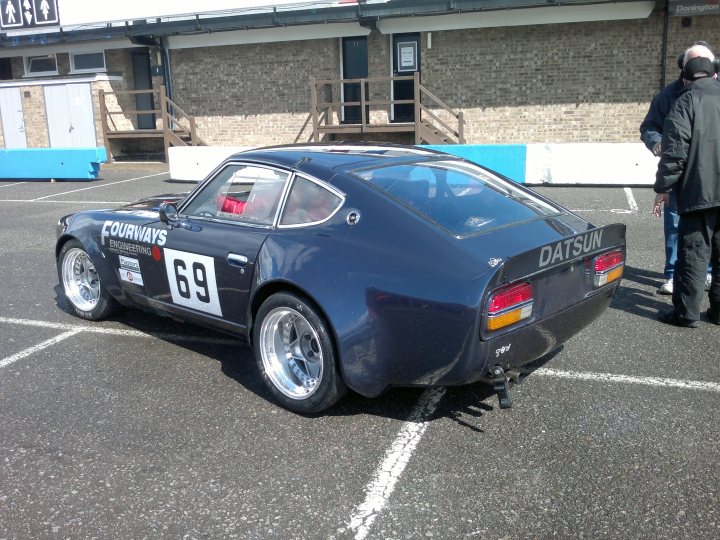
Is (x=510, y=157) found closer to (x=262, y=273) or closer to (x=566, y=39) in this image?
(x=566, y=39)

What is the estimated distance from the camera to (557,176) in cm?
1246

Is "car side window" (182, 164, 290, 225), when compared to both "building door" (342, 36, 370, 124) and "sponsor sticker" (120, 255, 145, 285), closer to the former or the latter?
"sponsor sticker" (120, 255, 145, 285)

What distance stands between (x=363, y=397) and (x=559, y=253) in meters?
1.37

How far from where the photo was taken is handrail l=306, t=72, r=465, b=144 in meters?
16.5

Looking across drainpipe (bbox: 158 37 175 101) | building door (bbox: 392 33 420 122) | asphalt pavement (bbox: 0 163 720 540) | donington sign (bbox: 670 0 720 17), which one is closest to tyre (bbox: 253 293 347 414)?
asphalt pavement (bbox: 0 163 720 540)

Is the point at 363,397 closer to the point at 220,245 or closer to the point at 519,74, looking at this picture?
the point at 220,245

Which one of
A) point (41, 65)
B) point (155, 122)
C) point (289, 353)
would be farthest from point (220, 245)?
point (41, 65)

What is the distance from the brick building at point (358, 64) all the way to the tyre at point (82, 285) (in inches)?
509

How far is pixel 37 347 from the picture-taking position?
4895mm

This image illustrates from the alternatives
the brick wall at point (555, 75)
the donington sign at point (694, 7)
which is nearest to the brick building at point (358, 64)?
the brick wall at point (555, 75)

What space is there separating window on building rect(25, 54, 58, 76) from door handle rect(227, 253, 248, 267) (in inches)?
814

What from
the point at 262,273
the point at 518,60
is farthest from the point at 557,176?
the point at 262,273

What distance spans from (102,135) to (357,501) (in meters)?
18.8

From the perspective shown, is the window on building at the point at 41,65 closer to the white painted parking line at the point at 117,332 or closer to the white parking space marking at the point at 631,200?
the white parking space marking at the point at 631,200
